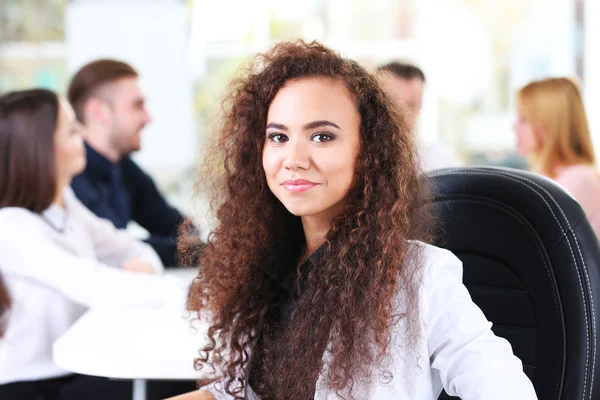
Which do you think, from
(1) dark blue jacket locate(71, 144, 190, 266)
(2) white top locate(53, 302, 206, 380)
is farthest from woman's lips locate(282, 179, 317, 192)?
(1) dark blue jacket locate(71, 144, 190, 266)

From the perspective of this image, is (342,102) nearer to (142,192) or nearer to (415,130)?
(415,130)

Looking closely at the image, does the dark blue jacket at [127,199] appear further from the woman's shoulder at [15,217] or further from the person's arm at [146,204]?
the woman's shoulder at [15,217]

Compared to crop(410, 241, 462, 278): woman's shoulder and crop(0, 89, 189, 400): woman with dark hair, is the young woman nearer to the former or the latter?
crop(0, 89, 189, 400): woman with dark hair

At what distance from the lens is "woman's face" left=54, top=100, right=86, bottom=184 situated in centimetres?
225

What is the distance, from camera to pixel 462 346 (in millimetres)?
1105

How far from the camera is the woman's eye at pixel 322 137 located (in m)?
1.25

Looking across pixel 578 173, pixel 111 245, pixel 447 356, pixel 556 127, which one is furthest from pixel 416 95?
pixel 447 356

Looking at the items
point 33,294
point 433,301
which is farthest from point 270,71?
point 33,294

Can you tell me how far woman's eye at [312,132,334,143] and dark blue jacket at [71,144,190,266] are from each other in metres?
1.65

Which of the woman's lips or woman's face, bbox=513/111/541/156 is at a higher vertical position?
the woman's lips

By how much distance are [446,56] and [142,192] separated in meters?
3.27

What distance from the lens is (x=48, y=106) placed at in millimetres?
2258

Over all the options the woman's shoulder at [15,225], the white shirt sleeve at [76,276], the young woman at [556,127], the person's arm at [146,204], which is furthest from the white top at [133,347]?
the young woman at [556,127]

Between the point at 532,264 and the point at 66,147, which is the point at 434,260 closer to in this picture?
the point at 532,264
